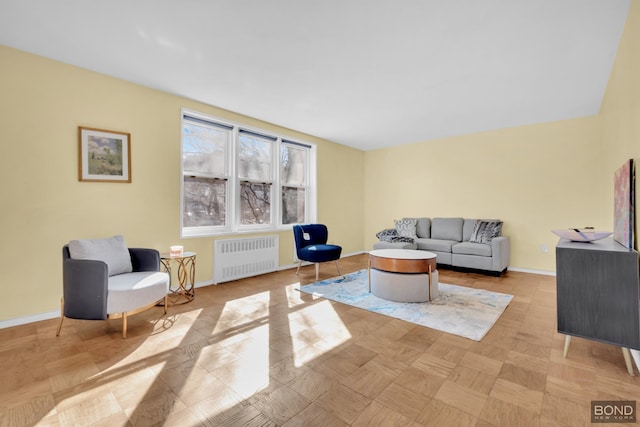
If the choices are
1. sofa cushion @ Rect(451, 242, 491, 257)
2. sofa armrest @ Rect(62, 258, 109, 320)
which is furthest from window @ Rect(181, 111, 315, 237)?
sofa cushion @ Rect(451, 242, 491, 257)

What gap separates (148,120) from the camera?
3.57 m

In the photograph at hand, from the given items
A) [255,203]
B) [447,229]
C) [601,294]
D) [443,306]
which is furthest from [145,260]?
[447,229]

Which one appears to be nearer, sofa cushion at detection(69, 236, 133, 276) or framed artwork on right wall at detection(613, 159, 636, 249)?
framed artwork on right wall at detection(613, 159, 636, 249)

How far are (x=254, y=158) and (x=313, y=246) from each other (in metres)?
1.87

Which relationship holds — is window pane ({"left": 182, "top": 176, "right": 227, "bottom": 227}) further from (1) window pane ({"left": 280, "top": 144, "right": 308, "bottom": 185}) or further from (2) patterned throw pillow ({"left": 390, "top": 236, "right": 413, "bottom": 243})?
(2) patterned throw pillow ({"left": 390, "top": 236, "right": 413, "bottom": 243})

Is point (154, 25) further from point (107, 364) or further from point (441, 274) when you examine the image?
point (441, 274)

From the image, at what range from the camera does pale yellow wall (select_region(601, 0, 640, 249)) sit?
2.06 m

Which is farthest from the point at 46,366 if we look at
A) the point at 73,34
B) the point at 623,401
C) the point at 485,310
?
the point at 485,310

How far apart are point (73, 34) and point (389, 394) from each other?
390 centimetres

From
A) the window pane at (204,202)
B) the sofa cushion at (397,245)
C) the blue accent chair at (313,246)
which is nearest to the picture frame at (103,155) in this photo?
the window pane at (204,202)

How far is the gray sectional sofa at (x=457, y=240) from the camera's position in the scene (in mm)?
4664

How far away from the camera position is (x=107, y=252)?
9.23 feet

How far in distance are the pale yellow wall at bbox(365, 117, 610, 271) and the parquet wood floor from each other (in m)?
2.41

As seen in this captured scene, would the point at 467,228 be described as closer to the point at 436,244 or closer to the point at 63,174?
the point at 436,244
